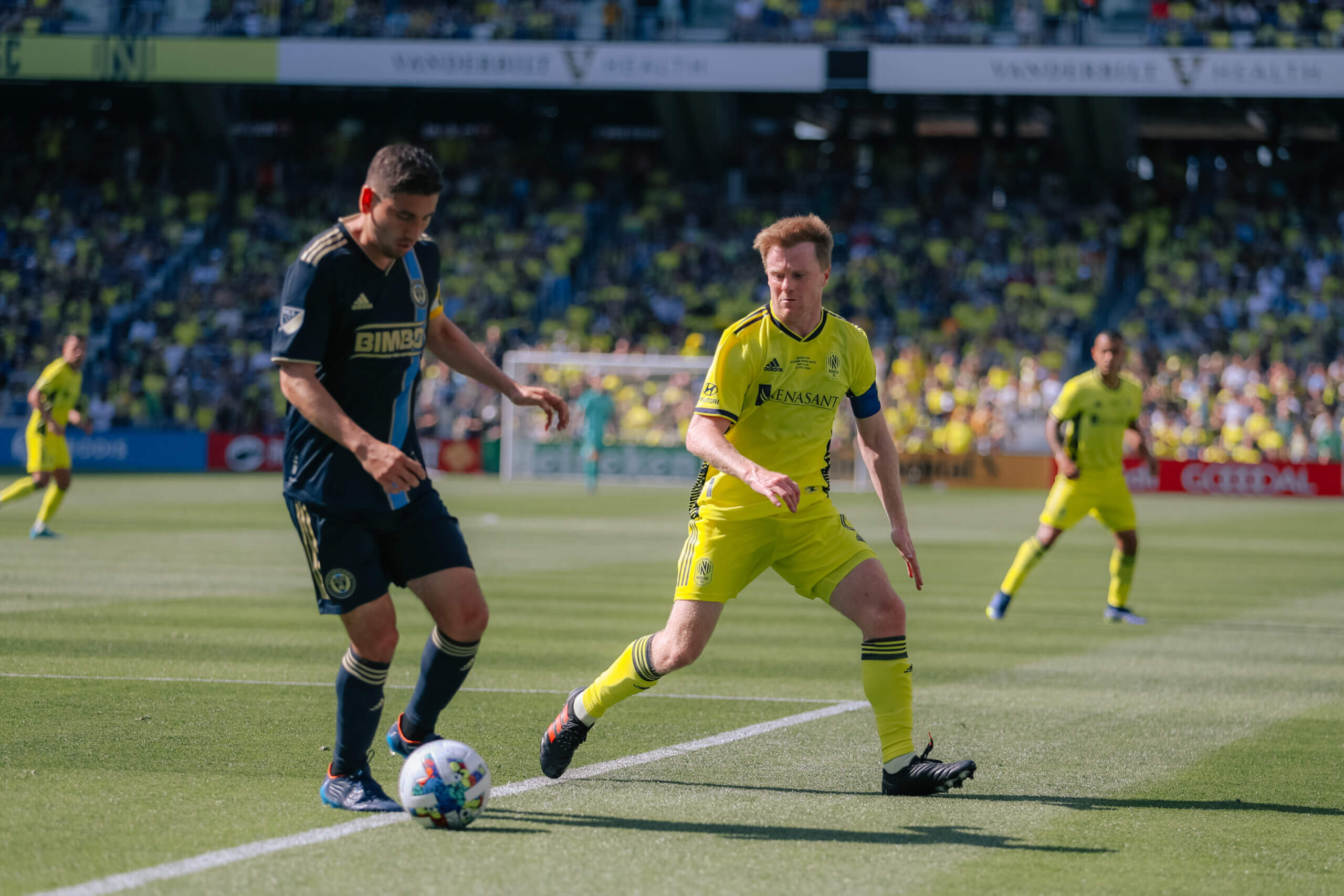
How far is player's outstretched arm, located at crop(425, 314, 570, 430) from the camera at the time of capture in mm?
6094

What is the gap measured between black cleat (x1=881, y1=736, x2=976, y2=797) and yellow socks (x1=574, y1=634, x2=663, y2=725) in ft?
3.36

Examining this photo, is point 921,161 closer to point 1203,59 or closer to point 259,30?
point 1203,59

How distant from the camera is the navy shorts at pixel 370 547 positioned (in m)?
5.58

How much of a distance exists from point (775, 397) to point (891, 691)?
126 centimetres

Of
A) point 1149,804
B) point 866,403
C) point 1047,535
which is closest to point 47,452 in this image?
point 1047,535

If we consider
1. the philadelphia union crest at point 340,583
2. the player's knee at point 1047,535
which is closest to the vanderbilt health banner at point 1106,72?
the player's knee at point 1047,535

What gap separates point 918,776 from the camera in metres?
6.26

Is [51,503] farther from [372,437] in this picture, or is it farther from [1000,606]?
[372,437]

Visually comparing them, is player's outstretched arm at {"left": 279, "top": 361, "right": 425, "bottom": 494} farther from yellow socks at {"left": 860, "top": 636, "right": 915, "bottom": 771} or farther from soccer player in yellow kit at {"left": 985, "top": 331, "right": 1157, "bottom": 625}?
soccer player in yellow kit at {"left": 985, "top": 331, "right": 1157, "bottom": 625}

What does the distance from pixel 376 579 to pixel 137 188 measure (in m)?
43.0

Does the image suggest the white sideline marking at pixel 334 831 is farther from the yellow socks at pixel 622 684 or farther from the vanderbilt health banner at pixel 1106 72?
the vanderbilt health banner at pixel 1106 72

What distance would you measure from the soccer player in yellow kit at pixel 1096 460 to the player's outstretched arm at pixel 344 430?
905 centimetres

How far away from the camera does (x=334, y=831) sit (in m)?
5.36

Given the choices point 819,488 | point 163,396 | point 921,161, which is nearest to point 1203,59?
point 921,161
